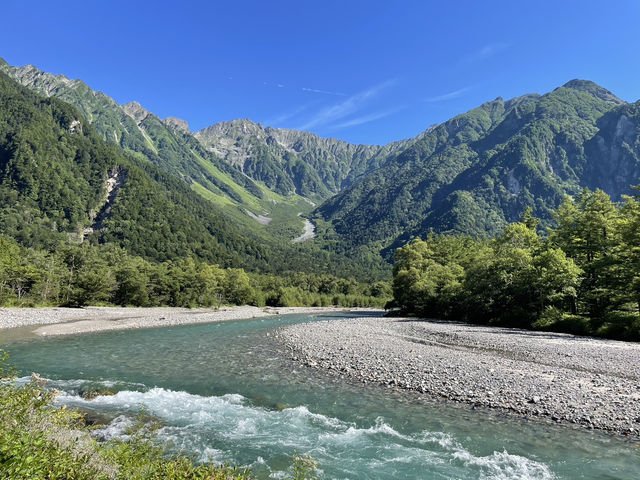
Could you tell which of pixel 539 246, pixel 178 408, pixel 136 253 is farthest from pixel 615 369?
pixel 136 253

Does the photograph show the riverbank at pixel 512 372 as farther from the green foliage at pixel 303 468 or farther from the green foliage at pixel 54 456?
the green foliage at pixel 54 456

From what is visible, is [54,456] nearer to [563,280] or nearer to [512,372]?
[512,372]

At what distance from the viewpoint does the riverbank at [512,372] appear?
14883 millimetres

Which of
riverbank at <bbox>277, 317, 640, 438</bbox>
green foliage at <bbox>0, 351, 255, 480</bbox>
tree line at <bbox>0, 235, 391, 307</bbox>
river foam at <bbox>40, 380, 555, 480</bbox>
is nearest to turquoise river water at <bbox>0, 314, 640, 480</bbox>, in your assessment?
river foam at <bbox>40, 380, 555, 480</bbox>

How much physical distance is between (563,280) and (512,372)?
31061 mm

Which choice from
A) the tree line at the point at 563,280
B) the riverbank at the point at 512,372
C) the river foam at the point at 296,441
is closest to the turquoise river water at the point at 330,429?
the river foam at the point at 296,441

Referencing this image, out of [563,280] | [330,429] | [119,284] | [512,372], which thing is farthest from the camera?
[119,284]

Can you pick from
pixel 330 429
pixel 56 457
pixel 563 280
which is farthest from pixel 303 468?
pixel 563 280

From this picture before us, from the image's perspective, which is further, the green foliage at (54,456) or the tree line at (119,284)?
the tree line at (119,284)

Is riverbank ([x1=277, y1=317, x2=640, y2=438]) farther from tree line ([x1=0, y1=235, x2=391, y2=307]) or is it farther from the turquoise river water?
tree line ([x1=0, y1=235, x2=391, y2=307])

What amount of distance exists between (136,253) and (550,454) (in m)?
189

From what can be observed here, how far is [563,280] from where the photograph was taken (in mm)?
44656

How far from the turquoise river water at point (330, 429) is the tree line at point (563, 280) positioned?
3168cm

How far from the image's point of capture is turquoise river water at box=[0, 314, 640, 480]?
36.1 ft
